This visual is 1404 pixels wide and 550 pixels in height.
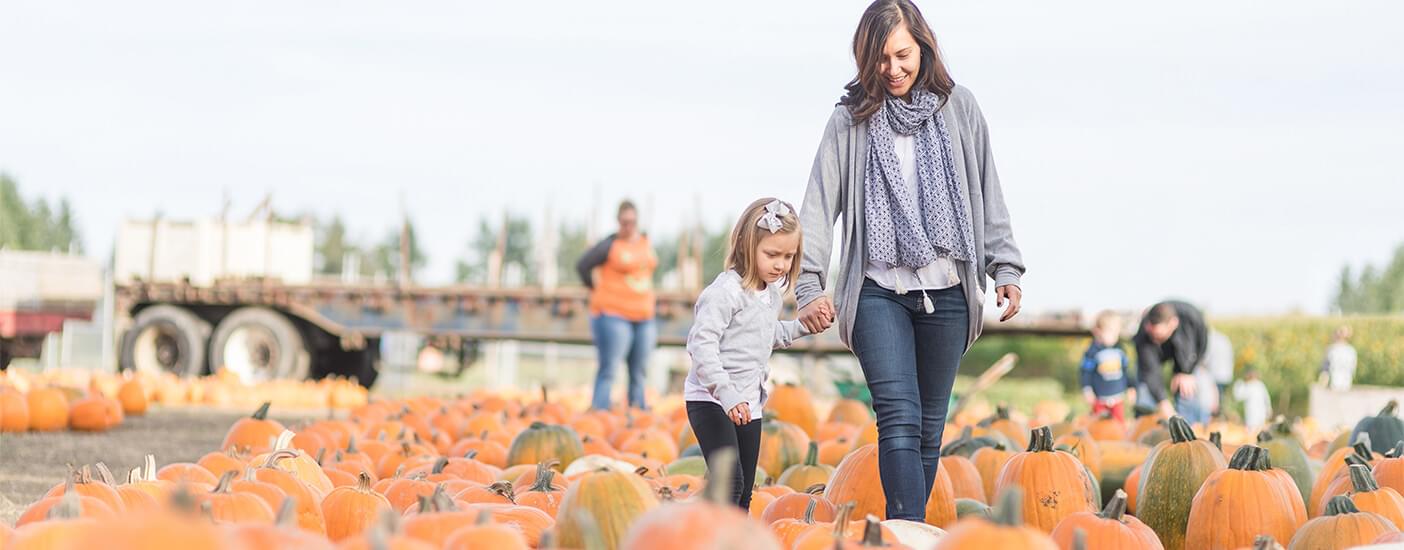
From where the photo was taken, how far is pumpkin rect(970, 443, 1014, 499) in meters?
4.85

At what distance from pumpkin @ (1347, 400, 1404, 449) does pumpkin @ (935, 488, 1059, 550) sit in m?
4.28

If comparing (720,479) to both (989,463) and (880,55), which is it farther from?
(989,463)

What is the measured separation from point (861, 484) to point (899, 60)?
1140mm

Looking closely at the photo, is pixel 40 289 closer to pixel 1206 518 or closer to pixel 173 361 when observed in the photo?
pixel 173 361

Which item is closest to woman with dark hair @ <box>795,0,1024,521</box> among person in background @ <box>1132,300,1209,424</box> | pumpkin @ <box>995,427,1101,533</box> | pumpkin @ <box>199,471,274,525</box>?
pumpkin @ <box>995,427,1101,533</box>

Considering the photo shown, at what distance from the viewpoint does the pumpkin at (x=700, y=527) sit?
68.9 inches

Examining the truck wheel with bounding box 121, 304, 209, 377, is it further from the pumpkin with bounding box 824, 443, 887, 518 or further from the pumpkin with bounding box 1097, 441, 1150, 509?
the pumpkin with bounding box 824, 443, 887, 518

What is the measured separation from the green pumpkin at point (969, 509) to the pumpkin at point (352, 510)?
5.63ft

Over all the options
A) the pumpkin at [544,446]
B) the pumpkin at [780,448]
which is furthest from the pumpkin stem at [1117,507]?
the pumpkin at [544,446]

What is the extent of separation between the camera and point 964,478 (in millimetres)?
4574

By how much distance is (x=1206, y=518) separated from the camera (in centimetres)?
379

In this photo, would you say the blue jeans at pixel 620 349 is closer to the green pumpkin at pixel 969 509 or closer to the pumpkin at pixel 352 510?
the green pumpkin at pixel 969 509

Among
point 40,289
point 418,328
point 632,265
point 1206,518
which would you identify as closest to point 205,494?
point 1206,518

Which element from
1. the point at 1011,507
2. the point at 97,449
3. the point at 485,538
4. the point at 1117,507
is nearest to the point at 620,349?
the point at 97,449
